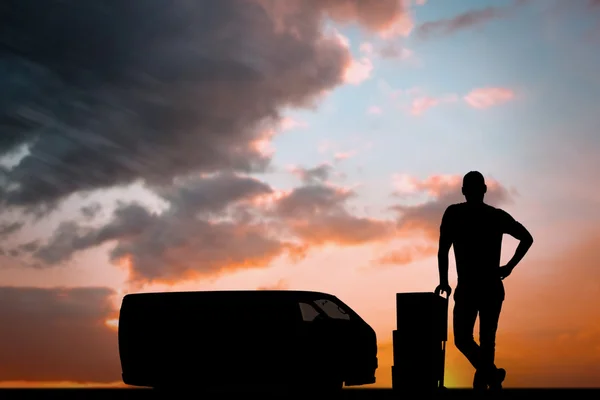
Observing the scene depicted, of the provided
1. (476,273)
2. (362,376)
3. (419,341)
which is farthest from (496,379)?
(362,376)

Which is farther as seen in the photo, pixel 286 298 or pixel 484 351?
pixel 286 298

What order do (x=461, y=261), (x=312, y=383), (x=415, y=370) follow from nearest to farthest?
(x=415, y=370), (x=461, y=261), (x=312, y=383)

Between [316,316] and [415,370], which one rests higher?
[316,316]

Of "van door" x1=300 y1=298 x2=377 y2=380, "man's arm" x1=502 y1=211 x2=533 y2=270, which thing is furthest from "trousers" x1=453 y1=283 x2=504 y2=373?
"van door" x1=300 y1=298 x2=377 y2=380

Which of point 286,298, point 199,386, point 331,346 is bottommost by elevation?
point 199,386


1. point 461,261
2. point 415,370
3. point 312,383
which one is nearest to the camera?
point 415,370

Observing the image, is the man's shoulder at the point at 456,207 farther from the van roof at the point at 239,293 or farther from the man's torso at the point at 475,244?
the van roof at the point at 239,293

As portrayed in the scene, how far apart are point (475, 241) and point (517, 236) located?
606 millimetres

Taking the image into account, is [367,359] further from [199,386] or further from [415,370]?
[415,370]

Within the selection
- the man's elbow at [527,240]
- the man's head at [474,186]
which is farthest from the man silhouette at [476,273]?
the man's elbow at [527,240]

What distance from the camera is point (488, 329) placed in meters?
7.53

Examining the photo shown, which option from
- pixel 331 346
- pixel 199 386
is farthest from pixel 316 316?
pixel 199 386

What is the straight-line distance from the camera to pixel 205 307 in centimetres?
990

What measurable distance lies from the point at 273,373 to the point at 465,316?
10.8 ft
